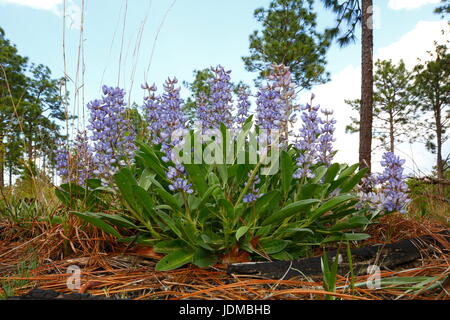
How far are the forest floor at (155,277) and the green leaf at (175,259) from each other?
0.21 feet

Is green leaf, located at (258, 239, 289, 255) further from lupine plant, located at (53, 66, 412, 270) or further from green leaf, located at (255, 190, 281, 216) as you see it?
green leaf, located at (255, 190, 281, 216)

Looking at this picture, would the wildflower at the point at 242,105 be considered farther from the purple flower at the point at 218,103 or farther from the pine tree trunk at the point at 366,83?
the pine tree trunk at the point at 366,83

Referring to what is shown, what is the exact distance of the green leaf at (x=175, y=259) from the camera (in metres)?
2.14

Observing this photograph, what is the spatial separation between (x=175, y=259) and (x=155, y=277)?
16 centimetres

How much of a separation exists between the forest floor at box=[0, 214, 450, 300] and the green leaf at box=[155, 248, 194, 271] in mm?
65

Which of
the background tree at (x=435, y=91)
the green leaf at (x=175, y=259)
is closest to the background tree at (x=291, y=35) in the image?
the background tree at (x=435, y=91)

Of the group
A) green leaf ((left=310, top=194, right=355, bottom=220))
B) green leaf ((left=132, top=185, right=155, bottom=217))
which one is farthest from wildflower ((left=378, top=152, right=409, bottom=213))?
green leaf ((left=132, top=185, right=155, bottom=217))

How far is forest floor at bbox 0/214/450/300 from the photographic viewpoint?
1.89 m

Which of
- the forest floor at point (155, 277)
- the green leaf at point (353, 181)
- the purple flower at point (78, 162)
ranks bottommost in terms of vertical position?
the forest floor at point (155, 277)

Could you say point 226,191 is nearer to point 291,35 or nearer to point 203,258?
point 203,258

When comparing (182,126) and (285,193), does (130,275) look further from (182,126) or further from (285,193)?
(285,193)

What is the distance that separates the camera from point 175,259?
2.20 meters

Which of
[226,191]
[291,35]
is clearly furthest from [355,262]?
[291,35]
